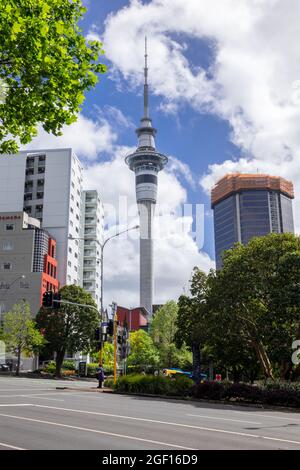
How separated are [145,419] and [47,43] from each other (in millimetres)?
11307

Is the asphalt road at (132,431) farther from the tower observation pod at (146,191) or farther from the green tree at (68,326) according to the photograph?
the tower observation pod at (146,191)

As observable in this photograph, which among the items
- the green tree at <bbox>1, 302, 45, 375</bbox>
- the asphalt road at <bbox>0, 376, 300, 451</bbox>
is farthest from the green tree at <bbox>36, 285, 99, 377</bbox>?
the asphalt road at <bbox>0, 376, 300, 451</bbox>

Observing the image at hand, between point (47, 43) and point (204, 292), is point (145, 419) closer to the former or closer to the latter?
point (47, 43)

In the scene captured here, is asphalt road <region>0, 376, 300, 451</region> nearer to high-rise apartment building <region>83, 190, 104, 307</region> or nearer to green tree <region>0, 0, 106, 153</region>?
green tree <region>0, 0, 106, 153</region>

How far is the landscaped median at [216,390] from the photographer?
77.3 feet

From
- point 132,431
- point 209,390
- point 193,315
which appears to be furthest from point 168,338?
point 132,431

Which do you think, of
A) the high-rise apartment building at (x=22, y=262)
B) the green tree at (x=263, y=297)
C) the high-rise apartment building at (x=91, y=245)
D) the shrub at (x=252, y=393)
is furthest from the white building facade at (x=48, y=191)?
the shrub at (x=252, y=393)

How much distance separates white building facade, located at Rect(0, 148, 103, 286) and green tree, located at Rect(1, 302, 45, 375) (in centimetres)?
3468

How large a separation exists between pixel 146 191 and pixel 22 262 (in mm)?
99920

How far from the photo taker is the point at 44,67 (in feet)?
41.6

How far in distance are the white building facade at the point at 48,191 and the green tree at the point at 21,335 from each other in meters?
34.7

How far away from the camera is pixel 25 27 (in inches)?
467

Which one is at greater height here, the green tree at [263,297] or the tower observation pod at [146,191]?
the tower observation pod at [146,191]
